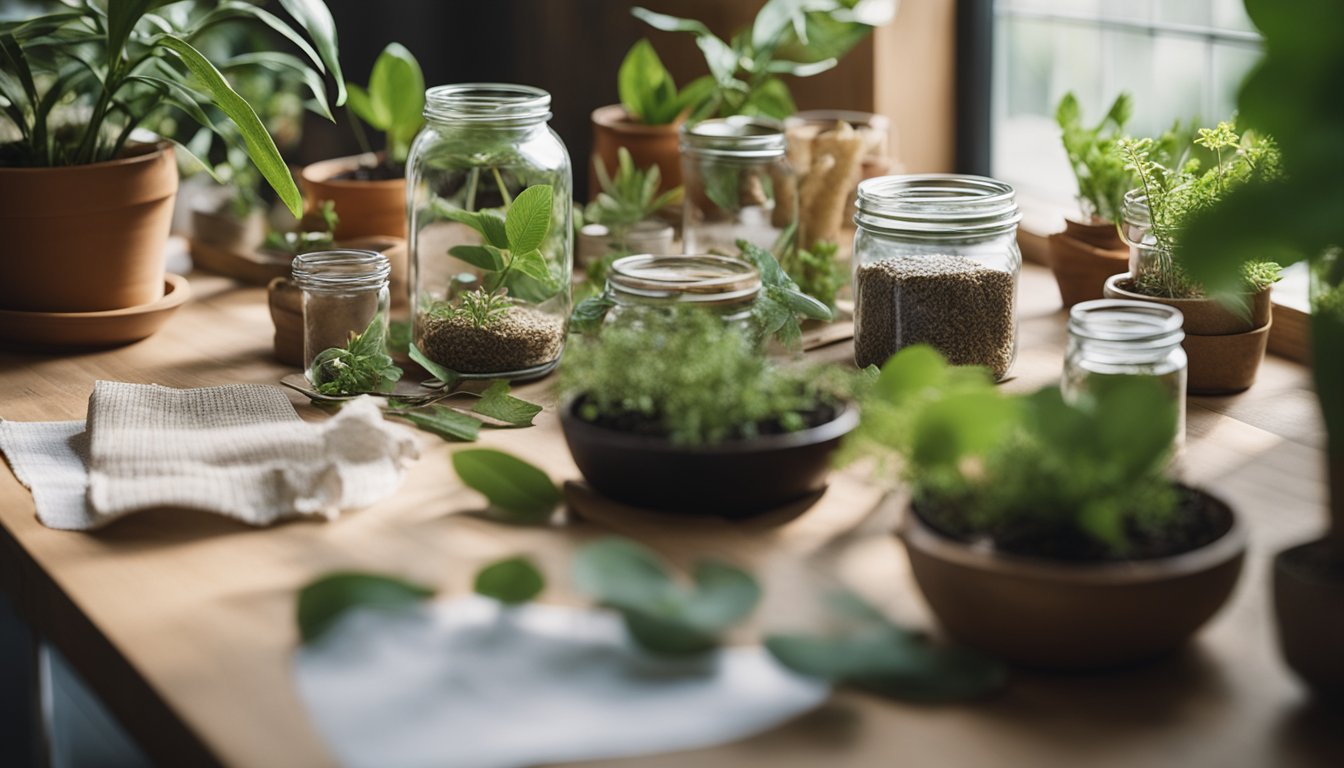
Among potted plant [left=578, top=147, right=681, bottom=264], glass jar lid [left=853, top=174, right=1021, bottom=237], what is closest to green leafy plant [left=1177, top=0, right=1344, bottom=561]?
glass jar lid [left=853, top=174, right=1021, bottom=237]

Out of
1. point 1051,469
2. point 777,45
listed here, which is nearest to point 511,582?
point 1051,469

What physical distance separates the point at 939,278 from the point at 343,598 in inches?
23.0

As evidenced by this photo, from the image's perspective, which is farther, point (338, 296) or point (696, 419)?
point (338, 296)

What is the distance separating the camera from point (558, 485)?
984mm

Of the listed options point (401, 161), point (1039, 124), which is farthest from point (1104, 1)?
point (401, 161)

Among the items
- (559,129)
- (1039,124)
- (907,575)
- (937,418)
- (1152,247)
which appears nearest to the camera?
(937,418)

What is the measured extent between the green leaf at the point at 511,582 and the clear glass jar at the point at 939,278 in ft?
1.57

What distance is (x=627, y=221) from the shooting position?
1514mm

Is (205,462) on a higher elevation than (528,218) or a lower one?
lower

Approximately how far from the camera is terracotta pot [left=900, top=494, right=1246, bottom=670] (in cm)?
68

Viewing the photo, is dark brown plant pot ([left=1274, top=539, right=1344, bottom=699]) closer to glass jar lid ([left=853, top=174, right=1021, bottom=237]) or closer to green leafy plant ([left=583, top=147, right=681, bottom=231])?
glass jar lid ([left=853, top=174, right=1021, bottom=237])

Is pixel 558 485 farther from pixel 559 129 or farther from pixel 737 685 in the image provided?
pixel 559 129

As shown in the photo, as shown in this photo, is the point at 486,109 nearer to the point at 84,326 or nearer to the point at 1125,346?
the point at 84,326

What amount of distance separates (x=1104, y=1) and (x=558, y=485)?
1.06m
